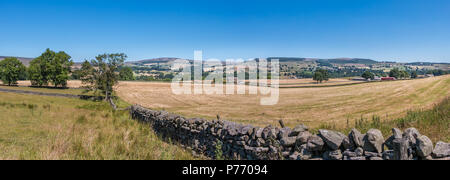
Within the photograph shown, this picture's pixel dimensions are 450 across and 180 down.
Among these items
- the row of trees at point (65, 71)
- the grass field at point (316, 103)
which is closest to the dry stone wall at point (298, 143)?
the grass field at point (316, 103)

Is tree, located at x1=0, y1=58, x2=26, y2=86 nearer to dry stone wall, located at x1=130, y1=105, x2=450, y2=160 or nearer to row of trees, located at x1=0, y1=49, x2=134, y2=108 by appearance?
row of trees, located at x1=0, y1=49, x2=134, y2=108

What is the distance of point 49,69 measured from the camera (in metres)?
68.2

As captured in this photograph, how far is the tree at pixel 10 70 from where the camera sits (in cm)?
7525

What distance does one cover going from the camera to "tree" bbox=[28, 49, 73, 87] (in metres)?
68.9

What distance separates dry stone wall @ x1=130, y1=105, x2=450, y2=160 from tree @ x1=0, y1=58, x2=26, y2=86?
3764 inches

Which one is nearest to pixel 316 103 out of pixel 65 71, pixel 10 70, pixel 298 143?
pixel 298 143

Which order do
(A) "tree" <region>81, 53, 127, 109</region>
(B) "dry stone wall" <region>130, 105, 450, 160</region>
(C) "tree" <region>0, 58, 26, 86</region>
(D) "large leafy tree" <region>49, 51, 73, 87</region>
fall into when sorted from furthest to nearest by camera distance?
(C) "tree" <region>0, 58, 26, 86</region>, (D) "large leafy tree" <region>49, 51, 73, 87</region>, (A) "tree" <region>81, 53, 127, 109</region>, (B) "dry stone wall" <region>130, 105, 450, 160</region>

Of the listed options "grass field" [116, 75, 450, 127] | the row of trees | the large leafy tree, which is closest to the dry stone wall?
"grass field" [116, 75, 450, 127]

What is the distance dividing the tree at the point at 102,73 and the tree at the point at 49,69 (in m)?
18.6

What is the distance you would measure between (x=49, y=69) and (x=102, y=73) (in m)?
24.7

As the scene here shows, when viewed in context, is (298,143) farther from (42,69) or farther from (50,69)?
(42,69)
